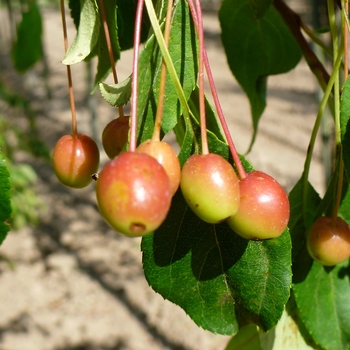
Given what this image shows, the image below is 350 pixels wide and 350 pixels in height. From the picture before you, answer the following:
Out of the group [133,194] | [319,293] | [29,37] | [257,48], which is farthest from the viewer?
[29,37]

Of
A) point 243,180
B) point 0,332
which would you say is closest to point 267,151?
point 0,332

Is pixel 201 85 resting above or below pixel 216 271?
above

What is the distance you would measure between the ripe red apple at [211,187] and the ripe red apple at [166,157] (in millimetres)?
14

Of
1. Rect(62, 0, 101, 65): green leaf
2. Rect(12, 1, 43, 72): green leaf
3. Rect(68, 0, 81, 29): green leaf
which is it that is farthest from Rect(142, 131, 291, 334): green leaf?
Rect(12, 1, 43, 72): green leaf

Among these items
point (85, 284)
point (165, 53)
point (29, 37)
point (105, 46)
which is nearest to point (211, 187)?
point (165, 53)

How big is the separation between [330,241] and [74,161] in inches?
13.6

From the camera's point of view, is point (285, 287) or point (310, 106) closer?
point (285, 287)

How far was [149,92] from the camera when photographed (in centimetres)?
57

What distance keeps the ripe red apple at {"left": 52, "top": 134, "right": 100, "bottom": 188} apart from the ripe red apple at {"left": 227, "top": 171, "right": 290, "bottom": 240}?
0.25m

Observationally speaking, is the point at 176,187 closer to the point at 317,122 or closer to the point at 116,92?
the point at 116,92

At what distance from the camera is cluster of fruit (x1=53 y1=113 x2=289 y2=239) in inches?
15.6

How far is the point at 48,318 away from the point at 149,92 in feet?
9.44

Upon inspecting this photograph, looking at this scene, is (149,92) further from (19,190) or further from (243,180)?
(19,190)

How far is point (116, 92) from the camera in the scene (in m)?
0.58
